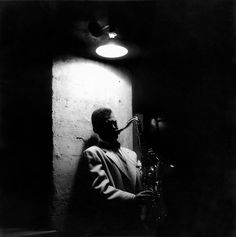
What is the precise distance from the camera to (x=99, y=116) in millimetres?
3072

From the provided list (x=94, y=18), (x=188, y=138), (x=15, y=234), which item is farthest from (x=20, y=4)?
(x=188, y=138)

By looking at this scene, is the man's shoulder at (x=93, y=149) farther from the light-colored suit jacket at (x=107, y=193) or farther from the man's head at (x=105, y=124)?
the man's head at (x=105, y=124)

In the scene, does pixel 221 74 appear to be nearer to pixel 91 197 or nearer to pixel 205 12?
pixel 205 12

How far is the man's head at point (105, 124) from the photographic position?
10.0 feet

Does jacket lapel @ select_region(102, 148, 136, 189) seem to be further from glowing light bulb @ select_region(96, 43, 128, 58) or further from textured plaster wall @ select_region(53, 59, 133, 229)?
glowing light bulb @ select_region(96, 43, 128, 58)

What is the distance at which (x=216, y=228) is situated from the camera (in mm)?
3166

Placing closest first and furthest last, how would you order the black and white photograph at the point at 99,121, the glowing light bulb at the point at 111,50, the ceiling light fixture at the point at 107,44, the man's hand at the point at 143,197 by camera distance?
the man's hand at the point at 143,197 < the black and white photograph at the point at 99,121 < the ceiling light fixture at the point at 107,44 < the glowing light bulb at the point at 111,50

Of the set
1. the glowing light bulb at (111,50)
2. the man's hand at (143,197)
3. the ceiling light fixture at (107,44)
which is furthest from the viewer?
the glowing light bulb at (111,50)

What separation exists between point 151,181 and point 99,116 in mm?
769

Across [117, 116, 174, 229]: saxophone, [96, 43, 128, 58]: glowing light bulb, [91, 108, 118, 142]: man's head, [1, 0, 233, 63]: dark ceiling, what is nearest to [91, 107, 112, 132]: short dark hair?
[91, 108, 118, 142]: man's head

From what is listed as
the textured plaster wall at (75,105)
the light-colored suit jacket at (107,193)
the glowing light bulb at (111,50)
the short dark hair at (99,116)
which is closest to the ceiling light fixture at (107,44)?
the glowing light bulb at (111,50)

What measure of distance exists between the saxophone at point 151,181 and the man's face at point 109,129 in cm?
6

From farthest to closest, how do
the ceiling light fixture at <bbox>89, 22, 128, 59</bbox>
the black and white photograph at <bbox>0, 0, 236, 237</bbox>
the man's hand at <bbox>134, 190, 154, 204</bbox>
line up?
1. the ceiling light fixture at <bbox>89, 22, 128, 59</bbox>
2. the black and white photograph at <bbox>0, 0, 236, 237</bbox>
3. the man's hand at <bbox>134, 190, 154, 204</bbox>

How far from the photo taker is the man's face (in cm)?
305
